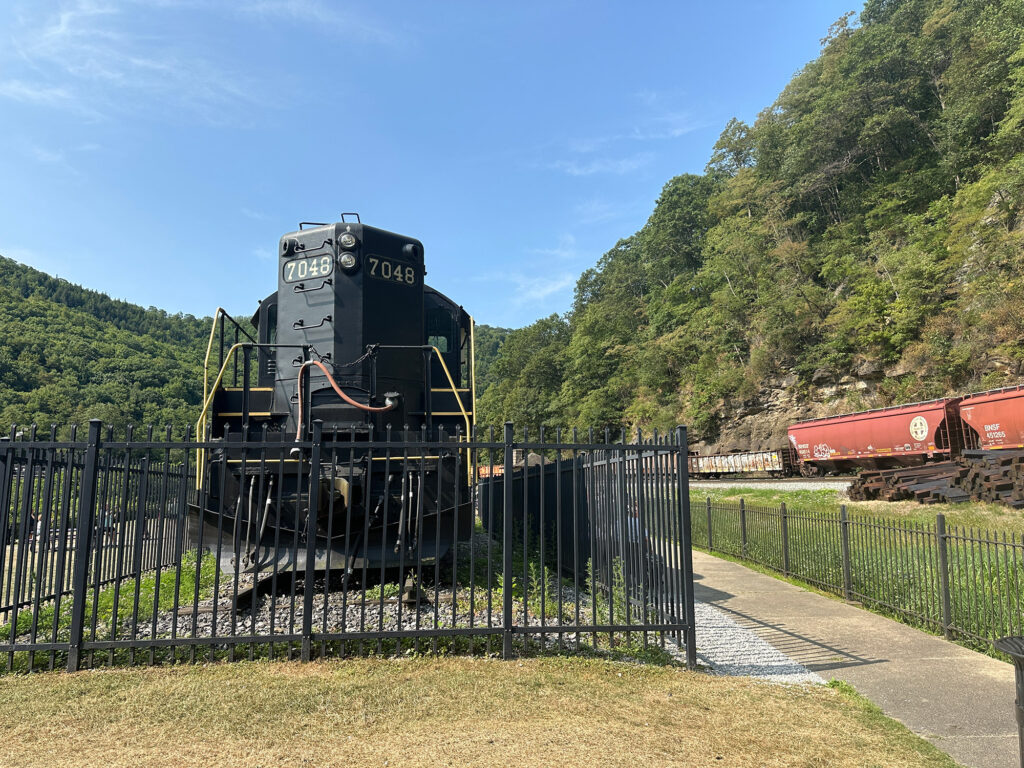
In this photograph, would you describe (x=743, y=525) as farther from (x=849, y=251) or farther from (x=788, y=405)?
(x=849, y=251)

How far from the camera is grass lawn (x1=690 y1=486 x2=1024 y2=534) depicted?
1398 centimetres

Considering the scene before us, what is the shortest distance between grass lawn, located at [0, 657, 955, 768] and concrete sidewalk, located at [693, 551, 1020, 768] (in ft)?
1.11

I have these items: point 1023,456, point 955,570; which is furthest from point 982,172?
point 955,570

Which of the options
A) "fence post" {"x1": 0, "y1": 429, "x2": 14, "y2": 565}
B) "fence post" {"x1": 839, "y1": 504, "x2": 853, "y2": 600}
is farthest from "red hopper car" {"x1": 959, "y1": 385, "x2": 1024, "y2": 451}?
"fence post" {"x1": 0, "y1": 429, "x2": 14, "y2": 565}

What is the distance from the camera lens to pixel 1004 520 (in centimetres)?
1411

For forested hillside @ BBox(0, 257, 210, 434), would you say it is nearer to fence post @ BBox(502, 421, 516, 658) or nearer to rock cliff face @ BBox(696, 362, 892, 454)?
rock cliff face @ BBox(696, 362, 892, 454)

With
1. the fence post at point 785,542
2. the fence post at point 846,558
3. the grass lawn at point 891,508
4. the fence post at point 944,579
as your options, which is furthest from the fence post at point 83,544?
the fence post at point 785,542

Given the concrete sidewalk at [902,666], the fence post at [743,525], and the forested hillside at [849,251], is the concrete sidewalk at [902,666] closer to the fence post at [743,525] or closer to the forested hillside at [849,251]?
the fence post at [743,525]

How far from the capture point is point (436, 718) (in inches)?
171

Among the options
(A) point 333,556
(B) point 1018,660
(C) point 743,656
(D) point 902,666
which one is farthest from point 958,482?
(B) point 1018,660

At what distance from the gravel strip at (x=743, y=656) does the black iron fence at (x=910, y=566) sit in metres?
2.26

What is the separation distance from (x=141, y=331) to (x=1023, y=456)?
87.1 m

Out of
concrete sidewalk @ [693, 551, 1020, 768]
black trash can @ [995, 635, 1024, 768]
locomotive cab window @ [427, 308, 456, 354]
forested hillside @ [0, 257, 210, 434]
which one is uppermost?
forested hillside @ [0, 257, 210, 434]

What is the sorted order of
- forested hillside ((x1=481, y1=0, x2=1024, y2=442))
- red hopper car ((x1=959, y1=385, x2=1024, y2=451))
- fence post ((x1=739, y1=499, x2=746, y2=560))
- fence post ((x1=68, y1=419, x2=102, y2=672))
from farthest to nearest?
forested hillside ((x1=481, y1=0, x2=1024, y2=442)), red hopper car ((x1=959, y1=385, x2=1024, y2=451)), fence post ((x1=739, y1=499, x2=746, y2=560)), fence post ((x1=68, y1=419, x2=102, y2=672))
